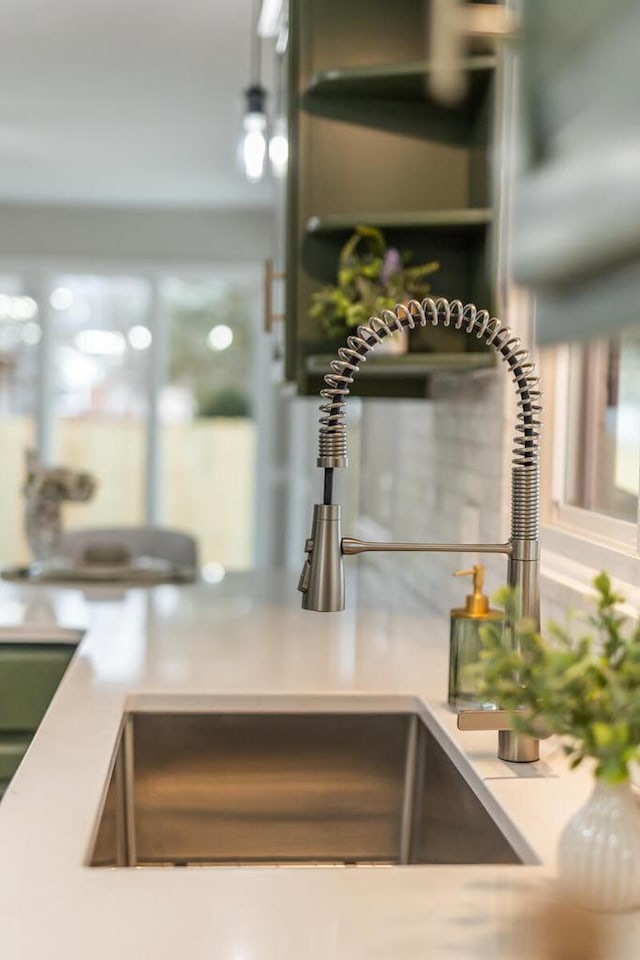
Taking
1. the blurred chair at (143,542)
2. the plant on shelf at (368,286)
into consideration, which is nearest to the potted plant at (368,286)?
the plant on shelf at (368,286)

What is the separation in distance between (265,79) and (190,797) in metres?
3.11

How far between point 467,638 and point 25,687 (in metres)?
0.95

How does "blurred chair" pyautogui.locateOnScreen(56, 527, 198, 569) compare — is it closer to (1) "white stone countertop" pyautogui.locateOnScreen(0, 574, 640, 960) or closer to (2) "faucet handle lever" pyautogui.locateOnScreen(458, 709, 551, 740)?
(1) "white stone countertop" pyautogui.locateOnScreen(0, 574, 640, 960)

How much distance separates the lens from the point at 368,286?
86.2 inches

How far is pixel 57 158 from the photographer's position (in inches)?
208

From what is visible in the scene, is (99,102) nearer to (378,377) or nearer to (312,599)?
(378,377)

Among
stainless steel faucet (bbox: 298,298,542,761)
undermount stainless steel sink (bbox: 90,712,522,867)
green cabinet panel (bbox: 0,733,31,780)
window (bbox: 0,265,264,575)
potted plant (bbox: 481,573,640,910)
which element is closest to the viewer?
potted plant (bbox: 481,573,640,910)

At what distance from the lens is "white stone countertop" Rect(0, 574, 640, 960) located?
34.2 inches

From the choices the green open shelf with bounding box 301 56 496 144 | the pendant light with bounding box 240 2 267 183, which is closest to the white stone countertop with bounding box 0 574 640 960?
Result: the green open shelf with bounding box 301 56 496 144

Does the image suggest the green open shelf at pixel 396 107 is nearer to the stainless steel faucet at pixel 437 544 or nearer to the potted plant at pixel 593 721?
the stainless steel faucet at pixel 437 544

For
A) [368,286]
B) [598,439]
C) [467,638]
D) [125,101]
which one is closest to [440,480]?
[368,286]

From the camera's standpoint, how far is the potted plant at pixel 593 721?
0.85 metres

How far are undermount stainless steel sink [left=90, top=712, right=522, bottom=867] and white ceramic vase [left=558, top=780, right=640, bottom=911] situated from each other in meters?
0.48

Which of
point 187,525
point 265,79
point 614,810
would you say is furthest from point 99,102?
point 614,810
